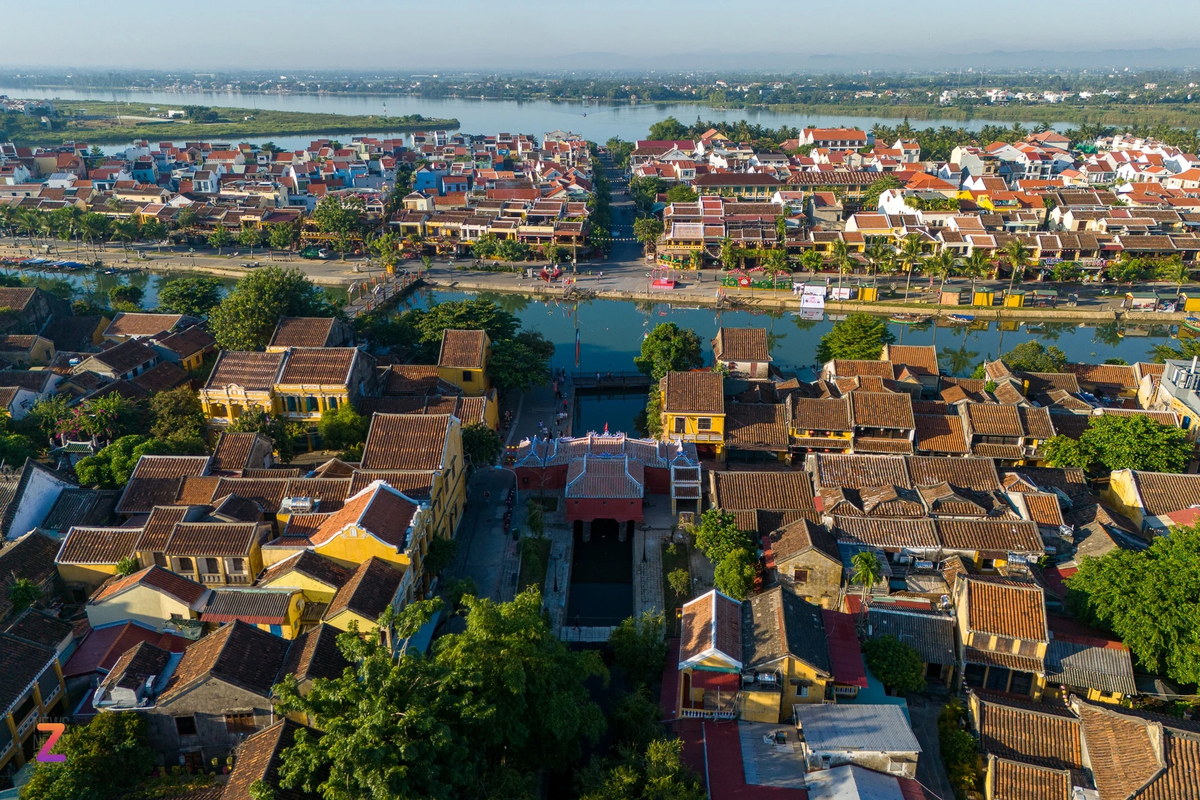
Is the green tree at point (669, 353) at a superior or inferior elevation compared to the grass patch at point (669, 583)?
superior

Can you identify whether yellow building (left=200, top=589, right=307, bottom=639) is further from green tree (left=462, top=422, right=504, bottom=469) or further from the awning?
the awning

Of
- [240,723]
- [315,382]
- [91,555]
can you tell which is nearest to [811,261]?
[315,382]

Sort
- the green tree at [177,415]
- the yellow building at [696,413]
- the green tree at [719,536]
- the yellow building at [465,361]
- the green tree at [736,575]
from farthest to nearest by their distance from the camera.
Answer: the yellow building at [465,361], the yellow building at [696,413], the green tree at [177,415], the green tree at [719,536], the green tree at [736,575]

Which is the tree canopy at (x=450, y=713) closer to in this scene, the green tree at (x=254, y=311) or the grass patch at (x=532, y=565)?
the grass patch at (x=532, y=565)

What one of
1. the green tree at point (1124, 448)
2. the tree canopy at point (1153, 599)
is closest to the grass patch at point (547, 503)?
the tree canopy at point (1153, 599)

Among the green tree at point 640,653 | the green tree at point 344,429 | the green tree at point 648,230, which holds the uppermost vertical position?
the green tree at point 648,230

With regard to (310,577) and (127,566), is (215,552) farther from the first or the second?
Result: (310,577)

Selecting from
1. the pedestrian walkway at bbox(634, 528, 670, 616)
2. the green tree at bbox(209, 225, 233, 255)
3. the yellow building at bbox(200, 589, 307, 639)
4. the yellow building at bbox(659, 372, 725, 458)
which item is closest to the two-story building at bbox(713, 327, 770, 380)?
the yellow building at bbox(659, 372, 725, 458)

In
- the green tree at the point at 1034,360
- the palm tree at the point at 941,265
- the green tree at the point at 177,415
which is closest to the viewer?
the green tree at the point at 177,415
